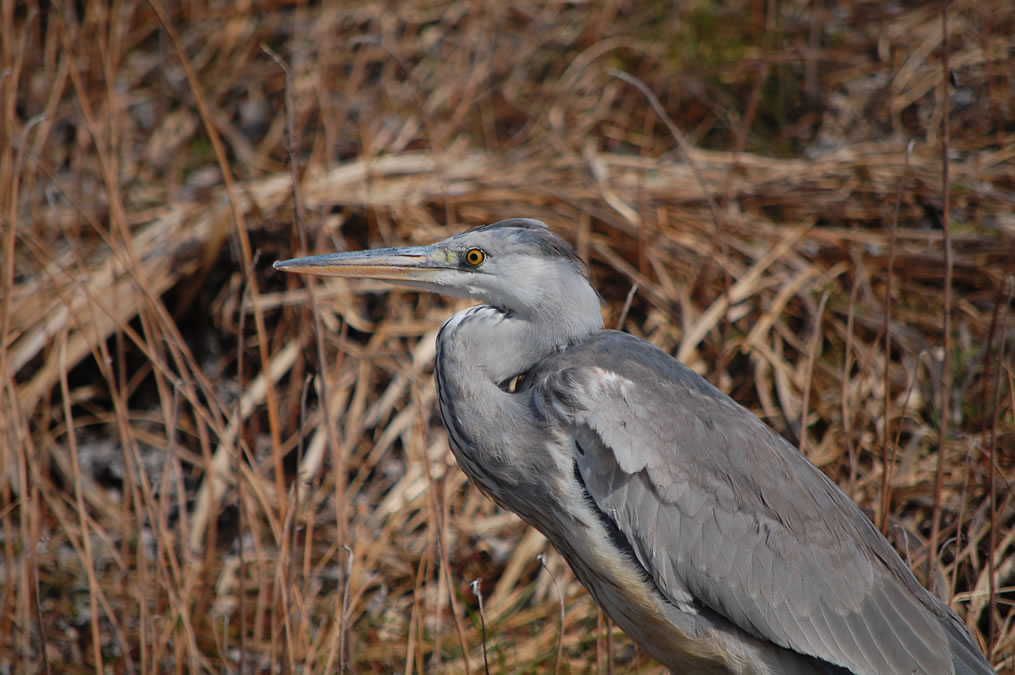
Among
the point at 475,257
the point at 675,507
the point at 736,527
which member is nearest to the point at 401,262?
the point at 475,257

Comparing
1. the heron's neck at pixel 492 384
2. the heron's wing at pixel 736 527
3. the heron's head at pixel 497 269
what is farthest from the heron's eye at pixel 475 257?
the heron's wing at pixel 736 527

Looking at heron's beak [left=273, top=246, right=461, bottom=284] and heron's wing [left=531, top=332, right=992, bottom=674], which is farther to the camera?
heron's beak [left=273, top=246, right=461, bottom=284]

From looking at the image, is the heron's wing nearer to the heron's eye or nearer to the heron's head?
the heron's head

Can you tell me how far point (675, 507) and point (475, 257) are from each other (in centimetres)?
77

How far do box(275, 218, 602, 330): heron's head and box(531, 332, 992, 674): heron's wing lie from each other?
0.18 m

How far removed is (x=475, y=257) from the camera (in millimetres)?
2318

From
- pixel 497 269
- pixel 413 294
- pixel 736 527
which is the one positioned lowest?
pixel 413 294

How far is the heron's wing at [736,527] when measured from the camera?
2121 mm

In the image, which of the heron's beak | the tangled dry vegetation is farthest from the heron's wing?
the heron's beak

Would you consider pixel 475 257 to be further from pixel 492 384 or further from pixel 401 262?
pixel 492 384

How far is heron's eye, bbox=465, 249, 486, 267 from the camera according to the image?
2.32 metres

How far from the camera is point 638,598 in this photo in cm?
213

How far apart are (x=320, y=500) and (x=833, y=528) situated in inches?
79.5

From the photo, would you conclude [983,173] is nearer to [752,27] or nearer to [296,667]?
[752,27]
